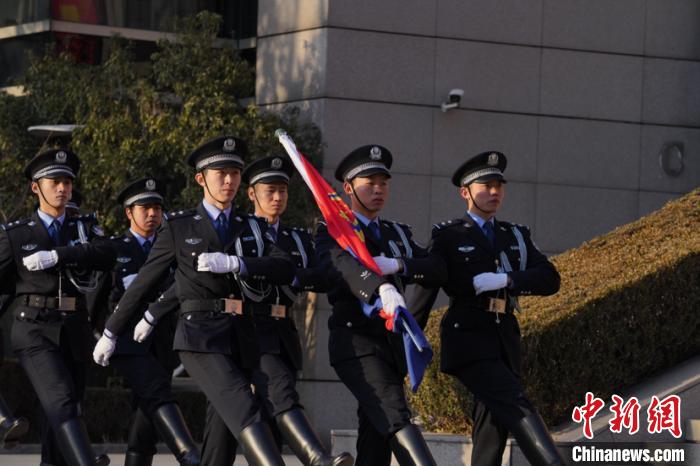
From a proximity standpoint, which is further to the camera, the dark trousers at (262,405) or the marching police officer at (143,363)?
the marching police officer at (143,363)

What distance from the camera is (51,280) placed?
10734mm

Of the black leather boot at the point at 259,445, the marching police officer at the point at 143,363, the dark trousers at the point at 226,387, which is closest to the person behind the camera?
the black leather boot at the point at 259,445

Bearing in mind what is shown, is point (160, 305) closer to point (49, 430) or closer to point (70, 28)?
point (49, 430)

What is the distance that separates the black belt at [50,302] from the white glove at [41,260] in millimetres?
242

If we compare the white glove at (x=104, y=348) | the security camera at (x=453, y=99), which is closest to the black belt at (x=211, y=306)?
the white glove at (x=104, y=348)

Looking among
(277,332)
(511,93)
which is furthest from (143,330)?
(511,93)

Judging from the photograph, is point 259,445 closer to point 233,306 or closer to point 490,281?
point 233,306

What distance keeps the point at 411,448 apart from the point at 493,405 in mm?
1076

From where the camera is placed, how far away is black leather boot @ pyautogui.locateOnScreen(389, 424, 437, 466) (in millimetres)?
8625

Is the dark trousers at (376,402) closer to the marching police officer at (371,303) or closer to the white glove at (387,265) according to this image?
the marching police officer at (371,303)

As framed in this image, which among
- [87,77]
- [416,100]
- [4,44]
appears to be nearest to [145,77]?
[87,77]

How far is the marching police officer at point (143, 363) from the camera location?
35.3 ft

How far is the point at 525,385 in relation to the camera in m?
11.0

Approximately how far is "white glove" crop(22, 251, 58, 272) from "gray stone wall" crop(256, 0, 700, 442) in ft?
29.8
